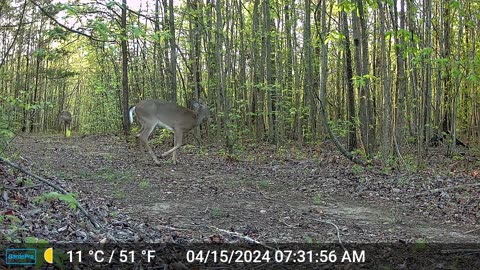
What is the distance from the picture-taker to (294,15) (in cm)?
1579

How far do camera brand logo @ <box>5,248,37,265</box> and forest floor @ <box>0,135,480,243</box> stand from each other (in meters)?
0.71

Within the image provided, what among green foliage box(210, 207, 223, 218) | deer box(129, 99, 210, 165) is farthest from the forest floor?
deer box(129, 99, 210, 165)

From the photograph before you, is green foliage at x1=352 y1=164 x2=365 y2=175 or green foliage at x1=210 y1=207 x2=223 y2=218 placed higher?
green foliage at x1=352 y1=164 x2=365 y2=175

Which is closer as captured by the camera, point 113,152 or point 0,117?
point 0,117

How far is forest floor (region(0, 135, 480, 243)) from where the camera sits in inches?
185

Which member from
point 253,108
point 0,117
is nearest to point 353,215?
point 0,117

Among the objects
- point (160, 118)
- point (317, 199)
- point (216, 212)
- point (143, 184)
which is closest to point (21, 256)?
point (216, 212)

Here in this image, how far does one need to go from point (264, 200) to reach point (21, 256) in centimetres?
415

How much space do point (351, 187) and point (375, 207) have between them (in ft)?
4.37

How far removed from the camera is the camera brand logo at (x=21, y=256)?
2.89m

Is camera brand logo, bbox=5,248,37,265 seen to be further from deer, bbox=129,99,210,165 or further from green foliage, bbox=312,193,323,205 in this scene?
deer, bbox=129,99,210,165

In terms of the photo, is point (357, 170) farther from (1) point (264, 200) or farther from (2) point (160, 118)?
(2) point (160, 118)

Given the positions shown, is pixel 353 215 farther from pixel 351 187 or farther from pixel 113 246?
pixel 113 246

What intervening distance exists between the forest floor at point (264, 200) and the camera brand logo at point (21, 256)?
0.71 meters
